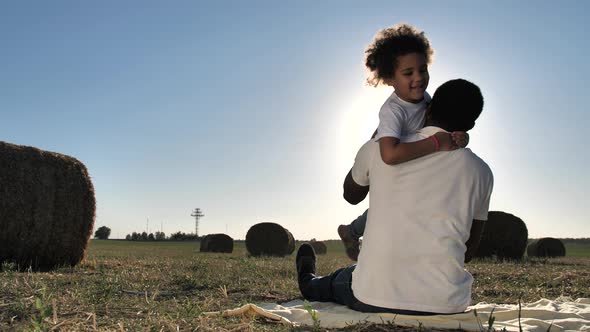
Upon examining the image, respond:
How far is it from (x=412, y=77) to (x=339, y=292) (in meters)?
1.74

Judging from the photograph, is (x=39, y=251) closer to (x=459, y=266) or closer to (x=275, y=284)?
(x=275, y=284)

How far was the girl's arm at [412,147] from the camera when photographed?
331 cm

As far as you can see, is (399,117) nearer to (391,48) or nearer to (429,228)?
(391,48)

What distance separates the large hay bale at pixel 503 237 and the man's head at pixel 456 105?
574 inches

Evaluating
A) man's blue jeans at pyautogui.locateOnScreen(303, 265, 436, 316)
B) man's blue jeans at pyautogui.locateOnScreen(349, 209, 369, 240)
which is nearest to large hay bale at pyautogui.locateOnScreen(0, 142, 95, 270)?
man's blue jeans at pyautogui.locateOnScreen(303, 265, 436, 316)

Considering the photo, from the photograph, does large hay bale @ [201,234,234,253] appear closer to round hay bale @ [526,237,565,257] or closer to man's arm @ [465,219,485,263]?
round hay bale @ [526,237,565,257]

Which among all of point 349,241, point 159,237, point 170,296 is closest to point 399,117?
point 349,241

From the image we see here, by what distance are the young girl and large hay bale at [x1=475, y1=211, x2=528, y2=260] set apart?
47.5ft

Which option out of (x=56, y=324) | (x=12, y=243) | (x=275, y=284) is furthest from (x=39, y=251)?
(x=56, y=324)

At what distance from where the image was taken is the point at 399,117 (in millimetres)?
3373

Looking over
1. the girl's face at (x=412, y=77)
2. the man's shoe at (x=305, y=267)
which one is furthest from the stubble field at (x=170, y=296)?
the girl's face at (x=412, y=77)

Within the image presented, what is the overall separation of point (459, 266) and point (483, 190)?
50 centimetres

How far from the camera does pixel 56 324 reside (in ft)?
10.3

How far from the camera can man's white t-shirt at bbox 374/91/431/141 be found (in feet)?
11.0
